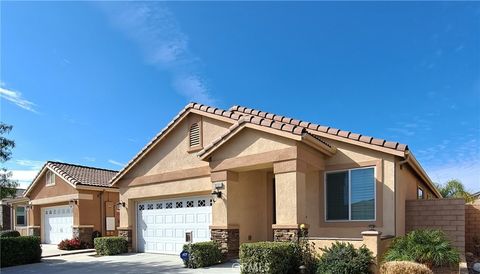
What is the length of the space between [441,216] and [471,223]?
2.91m

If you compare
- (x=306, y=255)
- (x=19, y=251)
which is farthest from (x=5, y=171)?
(x=306, y=255)

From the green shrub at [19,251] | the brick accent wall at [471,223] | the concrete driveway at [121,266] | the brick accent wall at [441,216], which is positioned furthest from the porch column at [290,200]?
the green shrub at [19,251]

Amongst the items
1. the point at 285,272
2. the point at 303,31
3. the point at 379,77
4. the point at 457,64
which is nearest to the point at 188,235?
the point at 285,272

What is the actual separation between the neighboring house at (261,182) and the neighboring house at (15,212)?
17.3m

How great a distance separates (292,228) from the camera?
37.3ft

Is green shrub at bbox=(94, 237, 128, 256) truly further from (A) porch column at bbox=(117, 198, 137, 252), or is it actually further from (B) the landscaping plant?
(B) the landscaping plant

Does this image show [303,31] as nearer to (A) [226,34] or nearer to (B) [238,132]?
(A) [226,34]

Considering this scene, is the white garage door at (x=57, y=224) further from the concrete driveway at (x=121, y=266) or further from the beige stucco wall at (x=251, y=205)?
the beige stucco wall at (x=251, y=205)

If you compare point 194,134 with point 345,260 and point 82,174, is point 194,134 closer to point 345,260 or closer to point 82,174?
point 345,260

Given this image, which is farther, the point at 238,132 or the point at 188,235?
the point at 188,235

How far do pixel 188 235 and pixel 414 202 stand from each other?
884cm

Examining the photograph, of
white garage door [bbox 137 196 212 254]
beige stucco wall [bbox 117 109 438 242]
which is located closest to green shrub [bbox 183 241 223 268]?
beige stucco wall [bbox 117 109 438 242]

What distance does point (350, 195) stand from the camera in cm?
1265

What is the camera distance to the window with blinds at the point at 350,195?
12.3 metres
